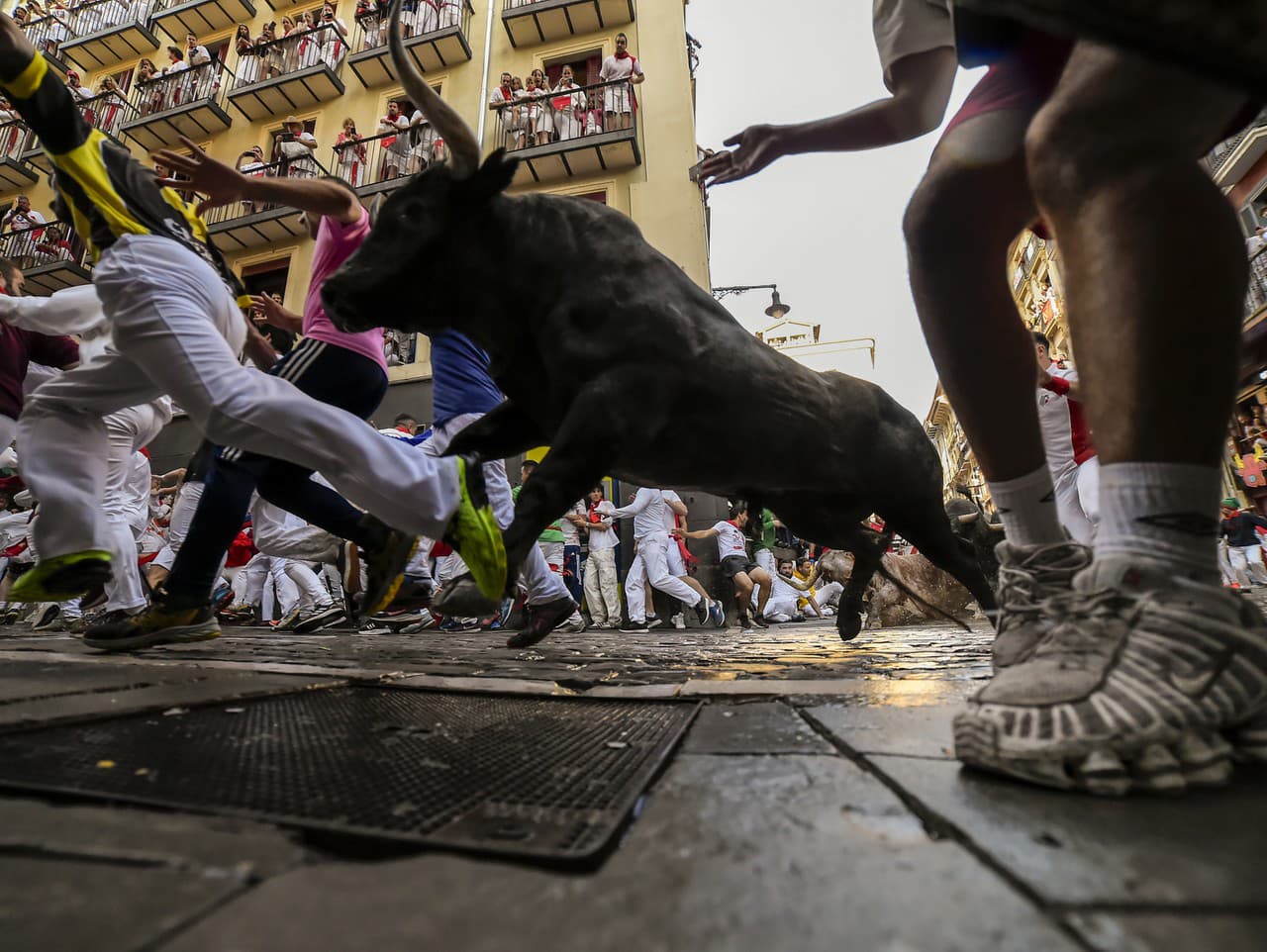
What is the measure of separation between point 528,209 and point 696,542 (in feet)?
30.0

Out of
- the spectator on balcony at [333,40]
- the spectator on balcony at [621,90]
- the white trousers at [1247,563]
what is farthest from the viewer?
the spectator on balcony at [333,40]

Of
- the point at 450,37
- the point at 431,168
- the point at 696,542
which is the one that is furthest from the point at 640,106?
the point at 431,168

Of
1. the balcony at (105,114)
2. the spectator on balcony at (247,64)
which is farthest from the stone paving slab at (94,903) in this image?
the balcony at (105,114)

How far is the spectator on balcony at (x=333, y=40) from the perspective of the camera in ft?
54.0

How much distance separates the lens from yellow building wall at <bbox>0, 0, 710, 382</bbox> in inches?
518

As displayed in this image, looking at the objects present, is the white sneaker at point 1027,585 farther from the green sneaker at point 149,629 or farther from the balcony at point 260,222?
the balcony at point 260,222

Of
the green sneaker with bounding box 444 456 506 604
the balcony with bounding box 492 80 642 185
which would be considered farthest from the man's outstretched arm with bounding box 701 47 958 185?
the balcony with bounding box 492 80 642 185

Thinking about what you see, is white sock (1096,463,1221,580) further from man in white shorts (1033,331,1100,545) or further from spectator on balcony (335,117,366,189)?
spectator on balcony (335,117,366,189)

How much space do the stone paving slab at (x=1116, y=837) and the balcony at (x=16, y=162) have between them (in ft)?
82.5

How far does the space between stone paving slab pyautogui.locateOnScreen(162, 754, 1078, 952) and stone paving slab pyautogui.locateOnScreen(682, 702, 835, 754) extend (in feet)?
1.29

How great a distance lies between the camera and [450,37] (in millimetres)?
15508

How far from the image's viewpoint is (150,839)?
2.11 feet

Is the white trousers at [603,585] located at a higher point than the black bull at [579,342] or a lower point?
lower

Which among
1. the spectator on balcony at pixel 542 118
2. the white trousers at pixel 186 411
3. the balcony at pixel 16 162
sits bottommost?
the white trousers at pixel 186 411
